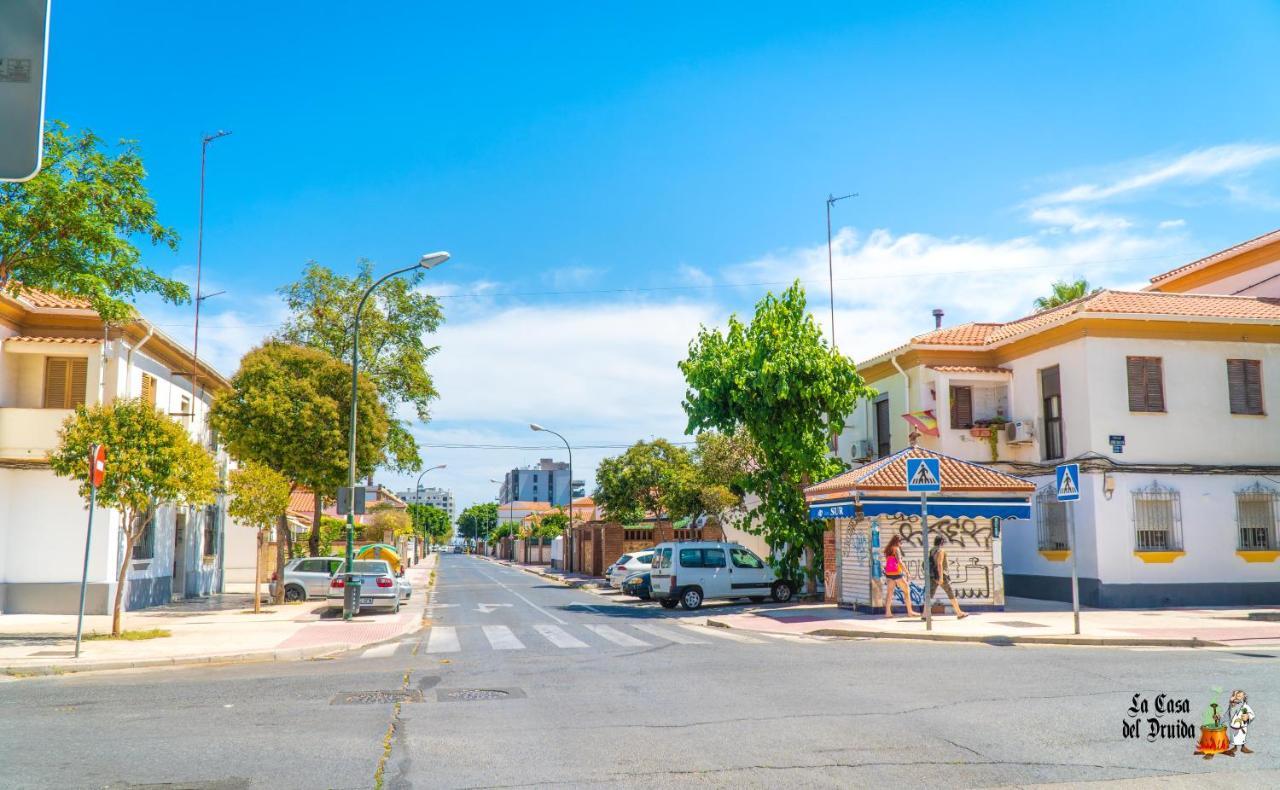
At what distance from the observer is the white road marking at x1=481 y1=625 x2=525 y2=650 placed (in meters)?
16.6

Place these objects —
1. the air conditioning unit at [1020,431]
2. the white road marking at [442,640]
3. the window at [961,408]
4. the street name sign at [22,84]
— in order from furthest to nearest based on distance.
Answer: the window at [961,408], the air conditioning unit at [1020,431], the white road marking at [442,640], the street name sign at [22,84]

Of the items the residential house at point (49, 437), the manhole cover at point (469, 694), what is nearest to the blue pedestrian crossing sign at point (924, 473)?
the manhole cover at point (469, 694)

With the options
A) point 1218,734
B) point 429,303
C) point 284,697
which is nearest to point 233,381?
point 429,303

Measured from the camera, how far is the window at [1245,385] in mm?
25312

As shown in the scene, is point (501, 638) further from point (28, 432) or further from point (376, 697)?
point (28, 432)

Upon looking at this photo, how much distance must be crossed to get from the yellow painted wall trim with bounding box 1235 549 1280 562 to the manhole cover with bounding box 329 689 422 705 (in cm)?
2186

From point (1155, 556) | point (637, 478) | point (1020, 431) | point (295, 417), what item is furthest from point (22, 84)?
point (637, 478)

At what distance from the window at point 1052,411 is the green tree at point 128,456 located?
21.2 metres

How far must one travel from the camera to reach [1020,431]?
27.3m

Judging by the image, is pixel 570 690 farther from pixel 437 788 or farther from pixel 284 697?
pixel 437 788

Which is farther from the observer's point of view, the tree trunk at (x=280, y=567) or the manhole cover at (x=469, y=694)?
the tree trunk at (x=280, y=567)

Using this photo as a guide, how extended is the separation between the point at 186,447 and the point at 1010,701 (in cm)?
1495

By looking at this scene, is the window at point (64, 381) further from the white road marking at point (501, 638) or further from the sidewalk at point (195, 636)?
the white road marking at point (501, 638)

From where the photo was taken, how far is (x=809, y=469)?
26.1 metres
